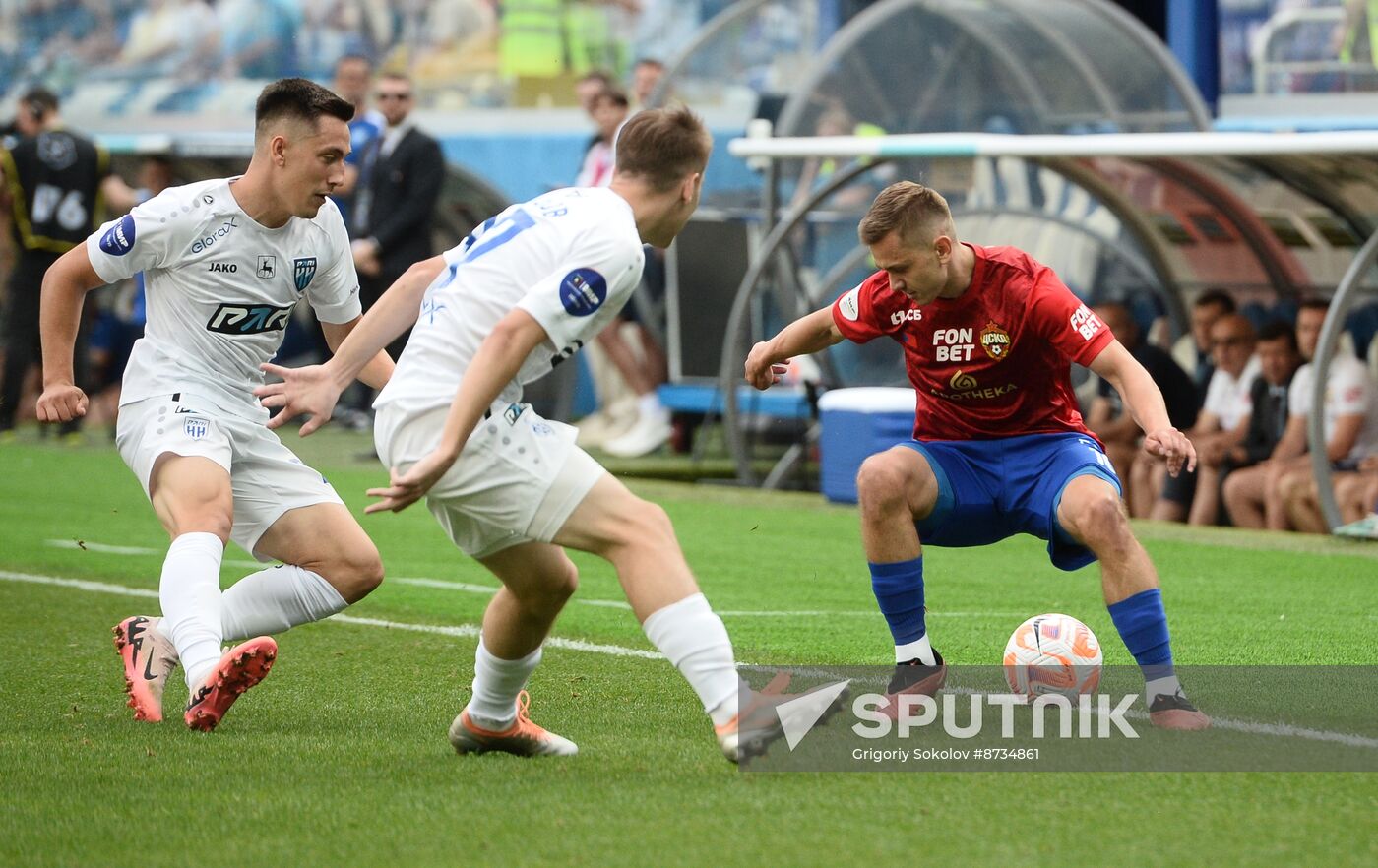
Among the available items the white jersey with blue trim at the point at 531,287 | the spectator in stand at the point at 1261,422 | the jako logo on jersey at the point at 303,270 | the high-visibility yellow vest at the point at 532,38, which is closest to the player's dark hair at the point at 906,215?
the white jersey with blue trim at the point at 531,287

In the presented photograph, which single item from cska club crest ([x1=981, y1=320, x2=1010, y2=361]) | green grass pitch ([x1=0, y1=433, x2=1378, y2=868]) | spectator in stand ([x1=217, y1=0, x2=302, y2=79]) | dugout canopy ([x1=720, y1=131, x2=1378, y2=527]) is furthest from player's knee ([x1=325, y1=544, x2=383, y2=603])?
spectator in stand ([x1=217, y1=0, x2=302, y2=79])

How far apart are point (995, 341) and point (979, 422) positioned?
298 mm

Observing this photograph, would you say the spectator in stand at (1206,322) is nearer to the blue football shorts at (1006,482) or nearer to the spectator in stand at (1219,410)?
the spectator in stand at (1219,410)

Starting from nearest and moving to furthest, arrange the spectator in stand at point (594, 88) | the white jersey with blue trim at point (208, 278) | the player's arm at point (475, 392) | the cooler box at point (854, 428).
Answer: the player's arm at point (475, 392)
the white jersey with blue trim at point (208, 278)
the cooler box at point (854, 428)
the spectator in stand at point (594, 88)

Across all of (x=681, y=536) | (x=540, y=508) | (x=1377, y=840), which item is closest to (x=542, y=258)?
(x=540, y=508)

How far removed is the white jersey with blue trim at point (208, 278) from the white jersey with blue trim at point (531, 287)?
1185 millimetres

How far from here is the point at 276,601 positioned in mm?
5641

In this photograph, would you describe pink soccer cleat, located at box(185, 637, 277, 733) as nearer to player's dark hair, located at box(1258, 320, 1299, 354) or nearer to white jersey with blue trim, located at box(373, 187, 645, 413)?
white jersey with blue trim, located at box(373, 187, 645, 413)

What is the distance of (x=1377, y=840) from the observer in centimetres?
394

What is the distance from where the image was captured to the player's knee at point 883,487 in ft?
18.0

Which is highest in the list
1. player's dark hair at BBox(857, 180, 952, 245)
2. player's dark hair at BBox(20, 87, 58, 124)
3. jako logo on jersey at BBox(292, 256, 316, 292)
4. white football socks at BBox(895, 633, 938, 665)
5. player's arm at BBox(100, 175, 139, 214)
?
player's dark hair at BBox(857, 180, 952, 245)

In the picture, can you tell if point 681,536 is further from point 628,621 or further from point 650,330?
point 650,330

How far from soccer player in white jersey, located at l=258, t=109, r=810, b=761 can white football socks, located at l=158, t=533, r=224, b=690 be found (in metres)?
1.00

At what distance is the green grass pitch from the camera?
3.98m
